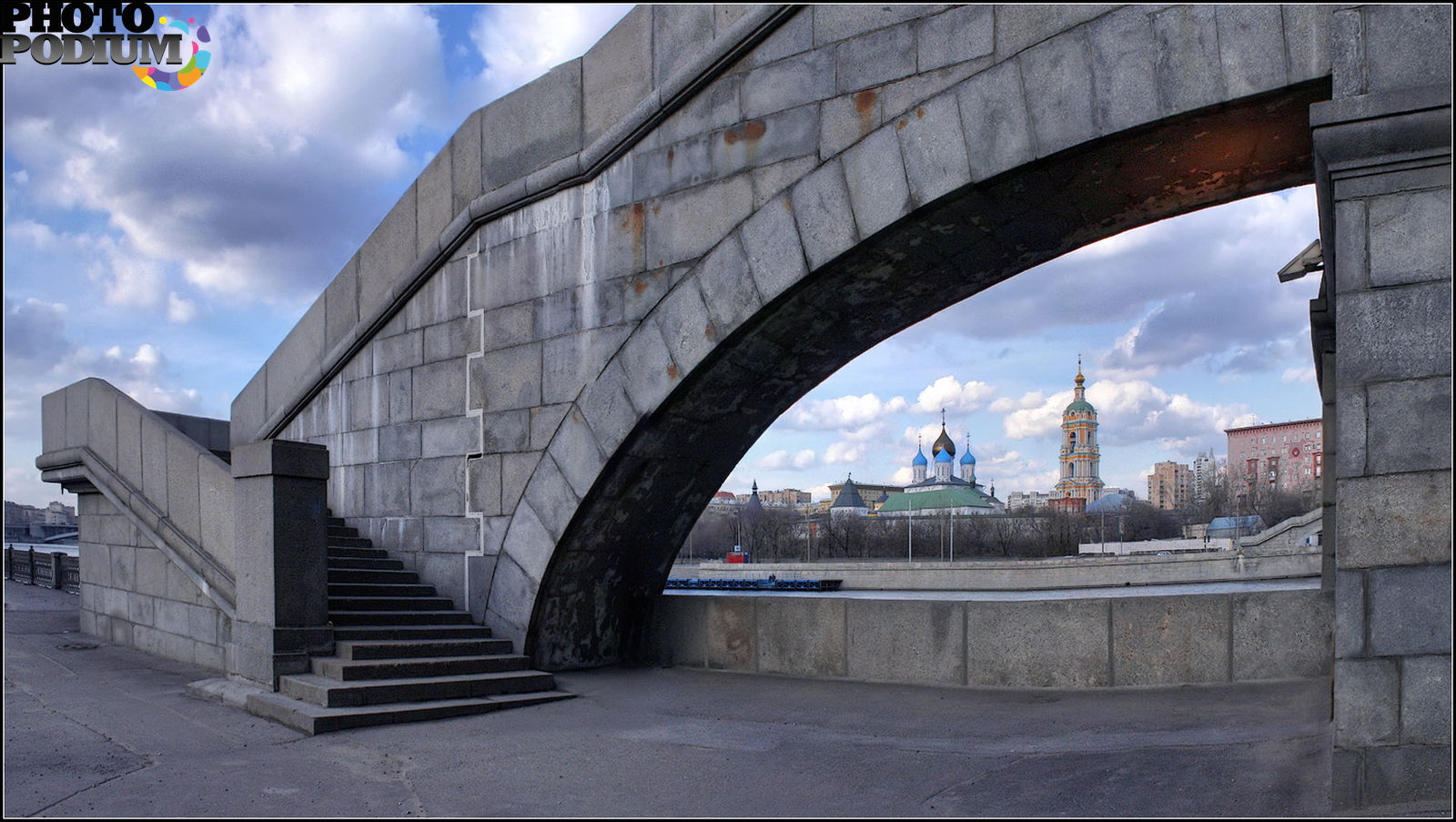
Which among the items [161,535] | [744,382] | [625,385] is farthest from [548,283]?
[161,535]

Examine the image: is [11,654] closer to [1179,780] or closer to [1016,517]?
[1179,780]

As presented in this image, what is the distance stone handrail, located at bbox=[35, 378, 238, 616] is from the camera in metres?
9.15

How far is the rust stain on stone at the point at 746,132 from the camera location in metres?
7.64

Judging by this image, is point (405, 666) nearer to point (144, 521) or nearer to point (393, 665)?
point (393, 665)

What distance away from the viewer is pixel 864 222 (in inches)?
270

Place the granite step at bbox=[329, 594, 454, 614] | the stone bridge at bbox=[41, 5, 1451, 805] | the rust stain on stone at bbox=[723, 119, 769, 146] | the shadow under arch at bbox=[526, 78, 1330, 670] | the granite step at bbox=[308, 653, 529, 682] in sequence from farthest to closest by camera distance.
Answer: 1. the granite step at bbox=[329, 594, 454, 614]
2. the rust stain on stone at bbox=[723, 119, 769, 146]
3. the granite step at bbox=[308, 653, 529, 682]
4. the shadow under arch at bbox=[526, 78, 1330, 670]
5. the stone bridge at bbox=[41, 5, 1451, 805]

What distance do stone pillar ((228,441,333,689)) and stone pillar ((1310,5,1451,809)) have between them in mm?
6859

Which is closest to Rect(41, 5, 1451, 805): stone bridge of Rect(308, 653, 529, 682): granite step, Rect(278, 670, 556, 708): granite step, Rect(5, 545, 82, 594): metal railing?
Rect(308, 653, 529, 682): granite step

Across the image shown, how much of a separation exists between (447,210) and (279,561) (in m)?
4.01

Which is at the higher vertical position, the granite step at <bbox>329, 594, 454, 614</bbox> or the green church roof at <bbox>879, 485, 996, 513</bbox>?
the granite step at <bbox>329, 594, 454, 614</bbox>

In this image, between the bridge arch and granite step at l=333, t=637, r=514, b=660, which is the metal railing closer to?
granite step at l=333, t=637, r=514, b=660

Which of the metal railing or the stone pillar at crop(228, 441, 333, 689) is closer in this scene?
the stone pillar at crop(228, 441, 333, 689)

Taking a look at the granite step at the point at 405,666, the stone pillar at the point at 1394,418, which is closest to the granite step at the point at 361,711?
the granite step at the point at 405,666

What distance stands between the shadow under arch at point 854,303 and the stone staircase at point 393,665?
2.38 feet
